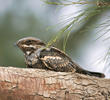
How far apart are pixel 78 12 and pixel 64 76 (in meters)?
0.69

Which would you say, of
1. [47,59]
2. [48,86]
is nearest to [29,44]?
[47,59]

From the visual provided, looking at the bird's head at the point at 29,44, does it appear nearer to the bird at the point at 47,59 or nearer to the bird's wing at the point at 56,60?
the bird at the point at 47,59

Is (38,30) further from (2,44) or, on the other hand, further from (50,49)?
(50,49)

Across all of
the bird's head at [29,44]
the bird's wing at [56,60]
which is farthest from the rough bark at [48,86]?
the bird's head at [29,44]

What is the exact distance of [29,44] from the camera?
12.6 feet

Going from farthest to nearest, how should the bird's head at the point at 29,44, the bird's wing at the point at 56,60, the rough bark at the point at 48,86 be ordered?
the bird's head at the point at 29,44
the bird's wing at the point at 56,60
the rough bark at the point at 48,86

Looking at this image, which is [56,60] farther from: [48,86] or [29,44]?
[48,86]

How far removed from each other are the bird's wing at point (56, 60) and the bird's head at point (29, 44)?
0.12 metres

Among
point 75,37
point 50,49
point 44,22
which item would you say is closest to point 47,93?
point 50,49

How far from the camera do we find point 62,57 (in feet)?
12.3

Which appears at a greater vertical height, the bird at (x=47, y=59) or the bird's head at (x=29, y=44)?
the bird's head at (x=29, y=44)

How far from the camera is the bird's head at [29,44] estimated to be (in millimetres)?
3809

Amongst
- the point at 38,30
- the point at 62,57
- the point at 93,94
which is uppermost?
the point at 38,30

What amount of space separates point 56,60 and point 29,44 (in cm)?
37
